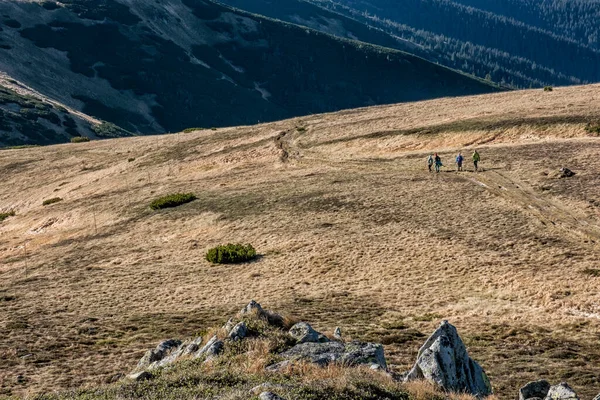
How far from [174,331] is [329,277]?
9.49 meters

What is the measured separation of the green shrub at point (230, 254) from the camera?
31.7 meters

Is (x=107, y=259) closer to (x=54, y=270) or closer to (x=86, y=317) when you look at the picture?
(x=54, y=270)

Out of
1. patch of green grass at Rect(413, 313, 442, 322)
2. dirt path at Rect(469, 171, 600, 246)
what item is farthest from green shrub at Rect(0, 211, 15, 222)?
patch of green grass at Rect(413, 313, 442, 322)

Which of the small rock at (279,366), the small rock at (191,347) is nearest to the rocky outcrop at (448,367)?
the small rock at (279,366)

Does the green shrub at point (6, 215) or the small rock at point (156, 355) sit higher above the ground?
the green shrub at point (6, 215)

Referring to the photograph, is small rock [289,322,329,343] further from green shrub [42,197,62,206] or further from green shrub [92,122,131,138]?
green shrub [92,122,131,138]

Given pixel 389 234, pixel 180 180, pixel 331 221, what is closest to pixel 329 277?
pixel 389 234

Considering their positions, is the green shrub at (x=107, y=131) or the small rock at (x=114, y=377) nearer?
the small rock at (x=114, y=377)

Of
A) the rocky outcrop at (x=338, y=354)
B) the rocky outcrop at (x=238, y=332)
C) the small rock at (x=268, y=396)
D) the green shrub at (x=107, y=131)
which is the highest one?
the green shrub at (x=107, y=131)

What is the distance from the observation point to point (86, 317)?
78.2 ft

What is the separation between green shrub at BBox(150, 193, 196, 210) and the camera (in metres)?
46.1

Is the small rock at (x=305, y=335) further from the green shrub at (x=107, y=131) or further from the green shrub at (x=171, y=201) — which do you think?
the green shrub at (x=107, y=131)

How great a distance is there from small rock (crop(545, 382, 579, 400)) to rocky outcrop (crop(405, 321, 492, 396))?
1.80m

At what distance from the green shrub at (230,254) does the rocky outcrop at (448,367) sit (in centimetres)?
1908
